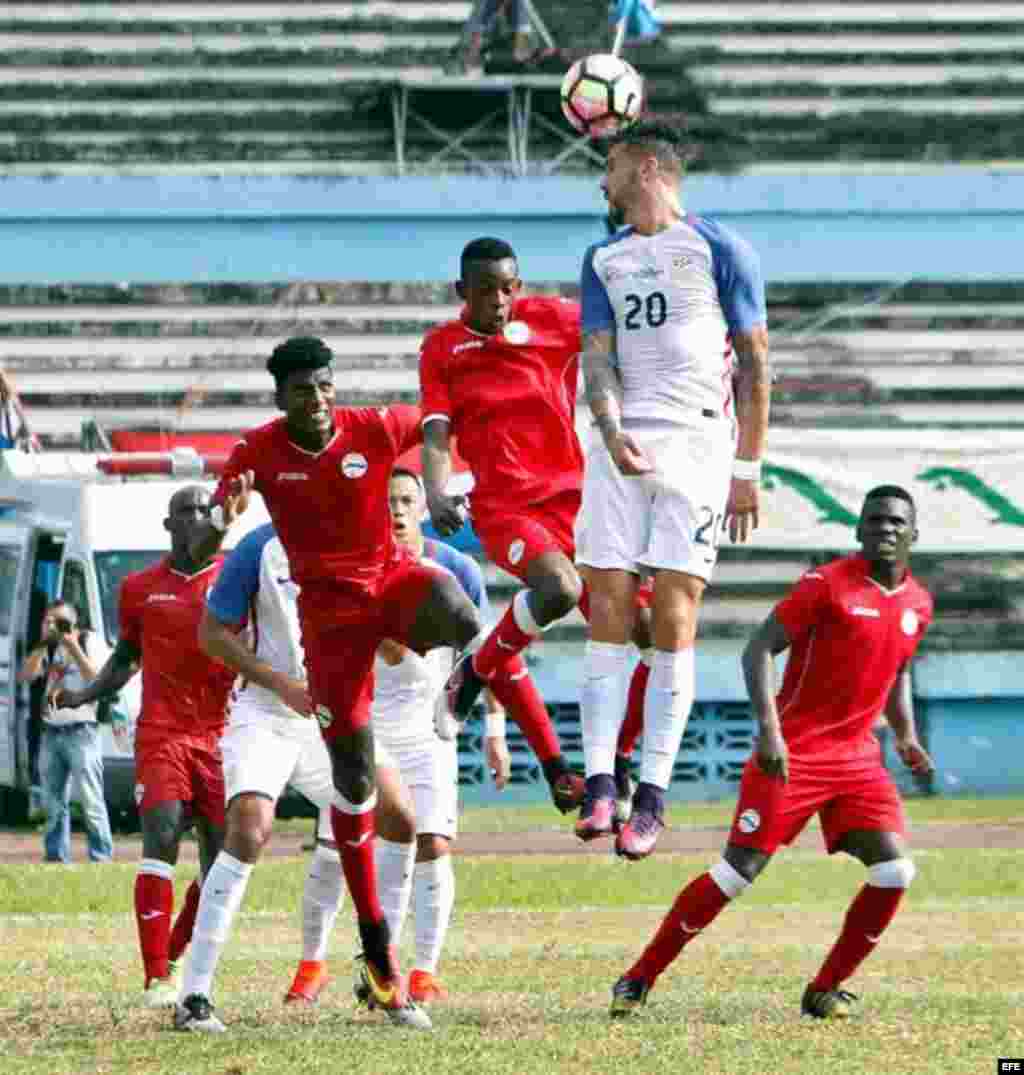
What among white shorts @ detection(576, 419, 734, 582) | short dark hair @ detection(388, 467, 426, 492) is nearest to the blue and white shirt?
short dark hair @ detection(388, 467, 426, 492)

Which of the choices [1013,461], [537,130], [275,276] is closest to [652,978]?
[1013,461]

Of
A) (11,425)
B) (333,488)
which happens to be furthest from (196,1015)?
(11,425)

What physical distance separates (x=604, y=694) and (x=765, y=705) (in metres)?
0.68


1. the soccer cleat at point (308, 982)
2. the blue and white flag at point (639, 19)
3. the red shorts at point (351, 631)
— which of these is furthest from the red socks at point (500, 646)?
the blue and white flag at point (639, 19)

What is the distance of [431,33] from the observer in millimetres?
34406

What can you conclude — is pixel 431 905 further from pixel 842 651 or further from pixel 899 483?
pixel 899 483

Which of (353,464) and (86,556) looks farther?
(86,556)

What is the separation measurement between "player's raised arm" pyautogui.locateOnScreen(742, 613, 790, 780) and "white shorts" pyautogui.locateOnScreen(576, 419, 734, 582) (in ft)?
2.22

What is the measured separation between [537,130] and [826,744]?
22.4m

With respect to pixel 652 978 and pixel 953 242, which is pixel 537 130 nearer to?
pixel 953 242

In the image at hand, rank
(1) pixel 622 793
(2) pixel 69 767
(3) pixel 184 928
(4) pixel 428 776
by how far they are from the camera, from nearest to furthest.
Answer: (1) pixel 622 793, (4) pixel 428 776, (3) pixel 184 928, (2) pixel 69 767

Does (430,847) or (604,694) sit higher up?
(604,694)

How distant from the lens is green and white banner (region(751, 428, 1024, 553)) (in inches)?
1116

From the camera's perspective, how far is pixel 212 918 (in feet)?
36.9
